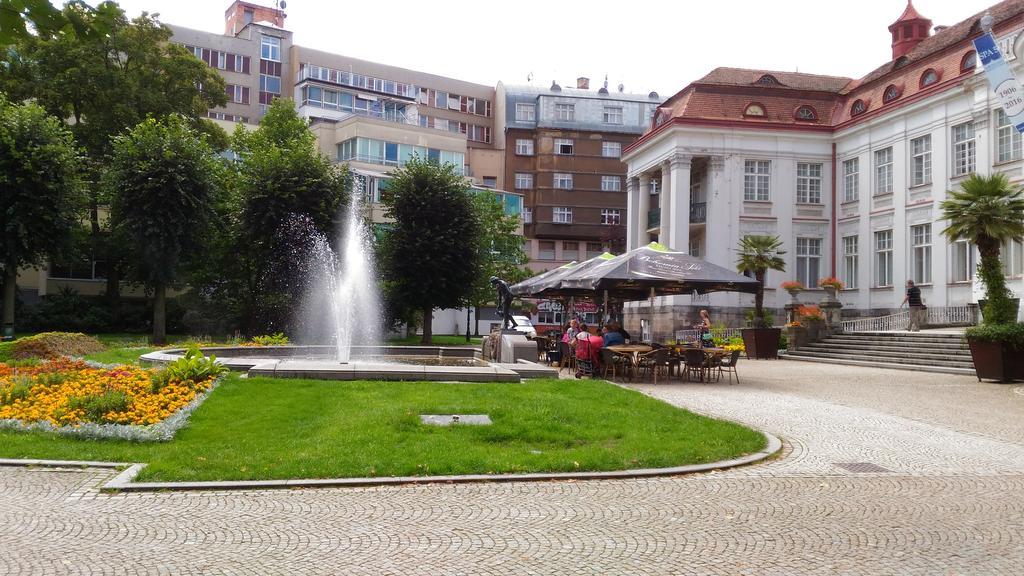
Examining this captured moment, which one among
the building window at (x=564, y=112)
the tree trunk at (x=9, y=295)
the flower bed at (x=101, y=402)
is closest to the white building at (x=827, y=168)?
the building window at (x=564, y=112)

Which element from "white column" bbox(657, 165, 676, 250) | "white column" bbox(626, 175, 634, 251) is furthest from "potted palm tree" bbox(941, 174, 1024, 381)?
"white column" bbox(626, 175, 634, 251)

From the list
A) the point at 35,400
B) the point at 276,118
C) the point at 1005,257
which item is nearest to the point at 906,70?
the point at 1005,257

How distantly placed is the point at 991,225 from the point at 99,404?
2013 centimetres

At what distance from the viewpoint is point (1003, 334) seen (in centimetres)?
1961

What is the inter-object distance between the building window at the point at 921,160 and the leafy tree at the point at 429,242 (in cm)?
2005

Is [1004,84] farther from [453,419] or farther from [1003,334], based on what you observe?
[453,419]

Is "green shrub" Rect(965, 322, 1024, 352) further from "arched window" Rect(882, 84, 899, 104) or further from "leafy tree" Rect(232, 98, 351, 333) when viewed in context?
"leafy tree" Rect(232, 98, 351, 333)

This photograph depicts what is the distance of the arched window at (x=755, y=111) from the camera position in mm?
44375

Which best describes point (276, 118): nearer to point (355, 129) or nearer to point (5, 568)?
point (355, 129)

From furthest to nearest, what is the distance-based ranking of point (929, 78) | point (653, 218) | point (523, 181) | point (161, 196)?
1. point (523, 181)
2. point (653, 218)
3. point (929, 78)
4. point (161, 196)

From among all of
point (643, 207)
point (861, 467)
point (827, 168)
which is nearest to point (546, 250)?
point (643, 207)

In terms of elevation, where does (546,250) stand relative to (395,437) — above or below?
above

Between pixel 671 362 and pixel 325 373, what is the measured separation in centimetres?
858

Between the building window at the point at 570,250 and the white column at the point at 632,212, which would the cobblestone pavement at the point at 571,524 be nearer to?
the white column at the point at 632,212
